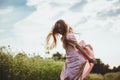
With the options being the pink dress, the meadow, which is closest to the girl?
the pink dress

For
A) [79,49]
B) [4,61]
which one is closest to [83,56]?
[79,49]

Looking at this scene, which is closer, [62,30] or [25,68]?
[62,30]

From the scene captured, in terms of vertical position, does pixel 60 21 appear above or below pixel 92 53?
above

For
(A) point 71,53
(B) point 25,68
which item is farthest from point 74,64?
(B) point 25,68

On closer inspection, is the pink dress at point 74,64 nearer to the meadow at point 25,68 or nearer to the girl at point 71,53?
the girl at point 71,53

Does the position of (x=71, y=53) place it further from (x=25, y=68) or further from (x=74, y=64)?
(x=25, y=68)

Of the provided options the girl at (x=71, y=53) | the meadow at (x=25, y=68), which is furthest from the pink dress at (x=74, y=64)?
the meadow at (x=25, y=68)

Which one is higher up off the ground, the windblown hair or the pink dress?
the windblown hair

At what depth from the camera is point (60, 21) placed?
7.50 metres

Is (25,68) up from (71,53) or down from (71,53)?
down

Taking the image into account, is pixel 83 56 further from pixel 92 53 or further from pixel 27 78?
pixel 27 78

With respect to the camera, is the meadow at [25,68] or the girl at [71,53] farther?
the meadow at [25,68]

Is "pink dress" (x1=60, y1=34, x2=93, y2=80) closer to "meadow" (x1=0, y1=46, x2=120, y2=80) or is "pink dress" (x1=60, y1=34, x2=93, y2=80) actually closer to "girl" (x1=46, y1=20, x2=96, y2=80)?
"girl" (x1=46, y1=20, x2=96, y2=80)

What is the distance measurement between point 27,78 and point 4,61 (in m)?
1.34
